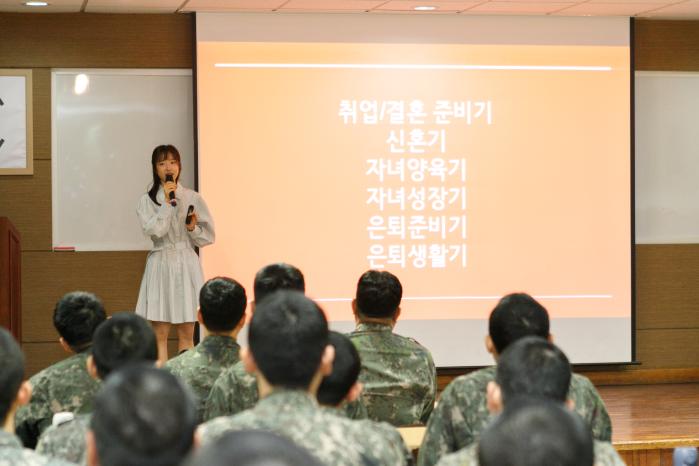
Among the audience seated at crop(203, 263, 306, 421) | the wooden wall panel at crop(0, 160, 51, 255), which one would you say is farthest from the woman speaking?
the audience seated at crop(203, 263, 306, 421)

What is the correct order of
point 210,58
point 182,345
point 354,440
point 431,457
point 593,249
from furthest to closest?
point 593,249
point 210,58
point 182,345
point 431,457
point 354,440

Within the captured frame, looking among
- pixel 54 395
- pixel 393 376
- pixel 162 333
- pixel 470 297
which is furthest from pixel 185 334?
pixel 54 395

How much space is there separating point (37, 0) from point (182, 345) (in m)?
2.32

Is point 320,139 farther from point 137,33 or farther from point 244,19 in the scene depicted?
A: point 137,33

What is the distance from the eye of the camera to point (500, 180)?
7676 millimetres

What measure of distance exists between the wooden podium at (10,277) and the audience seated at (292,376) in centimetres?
434

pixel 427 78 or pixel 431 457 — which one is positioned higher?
pixel 427 78

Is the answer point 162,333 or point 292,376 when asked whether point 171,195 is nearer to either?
point 162,333

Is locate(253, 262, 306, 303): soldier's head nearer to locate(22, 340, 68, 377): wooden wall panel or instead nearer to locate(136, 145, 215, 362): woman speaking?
locate(136, 145, 215, 362): woman speaking

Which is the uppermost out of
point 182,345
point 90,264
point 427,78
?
point 427,78

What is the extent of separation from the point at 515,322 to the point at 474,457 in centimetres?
125

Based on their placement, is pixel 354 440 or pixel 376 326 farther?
pixel 376 326

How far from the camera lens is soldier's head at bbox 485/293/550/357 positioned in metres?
3.30

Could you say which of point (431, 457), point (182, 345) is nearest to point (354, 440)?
point (431, 457)
